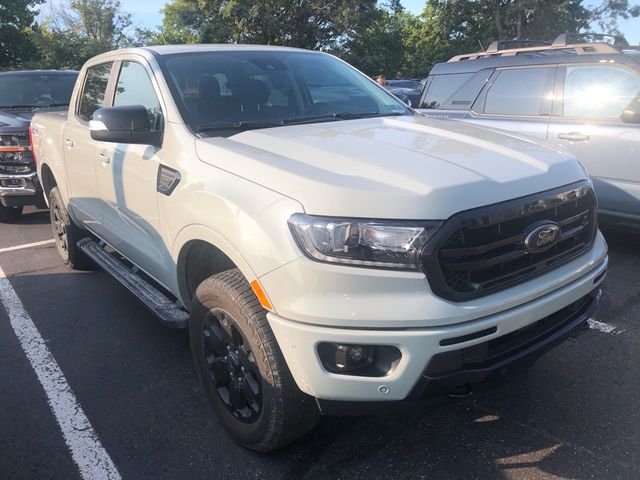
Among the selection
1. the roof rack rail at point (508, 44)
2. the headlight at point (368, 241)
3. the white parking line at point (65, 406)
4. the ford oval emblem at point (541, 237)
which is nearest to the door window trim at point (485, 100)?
the roof rack rail at point (508, 44)

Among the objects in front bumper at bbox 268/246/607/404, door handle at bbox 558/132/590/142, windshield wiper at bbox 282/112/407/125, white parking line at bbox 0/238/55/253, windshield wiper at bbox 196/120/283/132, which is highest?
windshield wiper at bbox 196/120/283/132

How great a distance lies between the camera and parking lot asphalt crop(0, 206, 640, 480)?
8.25 ft

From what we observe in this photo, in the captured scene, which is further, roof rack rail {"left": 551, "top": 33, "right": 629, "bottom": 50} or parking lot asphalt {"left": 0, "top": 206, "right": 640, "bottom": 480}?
roof rack rail {"left": 551, "top": 33, "right": 629, "bottom": 50}

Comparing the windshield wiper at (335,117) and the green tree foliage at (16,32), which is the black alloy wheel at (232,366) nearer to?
the windshield wiper at (335,117)

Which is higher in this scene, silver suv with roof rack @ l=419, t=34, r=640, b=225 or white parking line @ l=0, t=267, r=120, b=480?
silver suv with roof rack @ l=419, t=34, r=640, b=225

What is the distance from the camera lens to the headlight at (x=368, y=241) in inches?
80.1

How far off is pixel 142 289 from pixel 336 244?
74.8 inches

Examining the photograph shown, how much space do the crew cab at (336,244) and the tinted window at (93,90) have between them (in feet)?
3.04

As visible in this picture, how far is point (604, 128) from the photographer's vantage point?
5012mm

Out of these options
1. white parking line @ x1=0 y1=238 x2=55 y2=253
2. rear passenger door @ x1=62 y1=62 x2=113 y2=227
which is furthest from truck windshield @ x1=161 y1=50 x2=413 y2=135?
white parking line @ x1=0 y1=238 x2=55 y2=253

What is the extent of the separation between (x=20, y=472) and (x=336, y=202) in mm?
1941

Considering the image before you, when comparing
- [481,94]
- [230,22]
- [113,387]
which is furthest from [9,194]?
[230,22]

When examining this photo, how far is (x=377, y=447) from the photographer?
2.65m

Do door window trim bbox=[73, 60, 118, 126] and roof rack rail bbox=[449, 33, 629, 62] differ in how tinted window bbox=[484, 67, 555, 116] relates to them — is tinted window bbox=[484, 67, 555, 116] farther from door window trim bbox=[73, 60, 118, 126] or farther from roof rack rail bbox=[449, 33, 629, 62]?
door window trim bbox=[73, 60, 118, 126]
